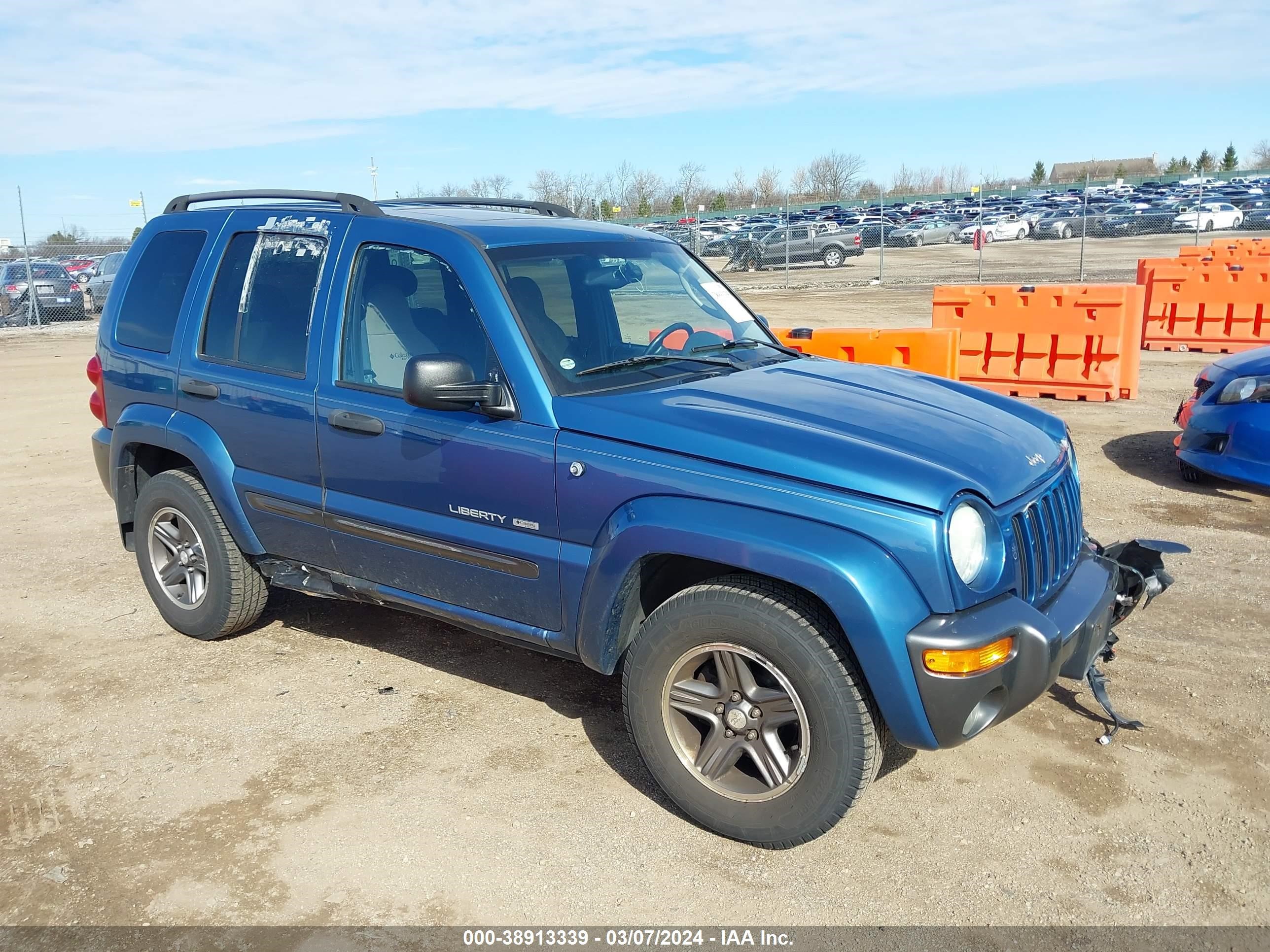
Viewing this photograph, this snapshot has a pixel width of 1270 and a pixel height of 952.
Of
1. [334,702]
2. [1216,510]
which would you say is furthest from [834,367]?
[1216,510]

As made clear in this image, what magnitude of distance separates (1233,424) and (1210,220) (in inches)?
1596

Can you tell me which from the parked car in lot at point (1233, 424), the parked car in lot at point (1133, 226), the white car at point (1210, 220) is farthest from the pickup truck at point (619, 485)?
the white car at point (1210, 220)

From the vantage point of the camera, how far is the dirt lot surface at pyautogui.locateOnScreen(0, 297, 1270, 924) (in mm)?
3199

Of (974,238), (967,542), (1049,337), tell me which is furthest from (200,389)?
(974,238)

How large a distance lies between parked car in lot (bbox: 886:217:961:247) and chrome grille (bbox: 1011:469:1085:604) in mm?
44610

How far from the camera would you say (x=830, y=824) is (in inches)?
130

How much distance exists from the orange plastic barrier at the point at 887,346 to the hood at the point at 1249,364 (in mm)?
2240

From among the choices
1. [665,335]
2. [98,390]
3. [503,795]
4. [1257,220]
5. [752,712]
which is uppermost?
[665,335]

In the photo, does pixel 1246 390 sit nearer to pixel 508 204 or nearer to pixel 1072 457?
pixel 1072 457

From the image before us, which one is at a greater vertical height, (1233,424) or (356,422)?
(356,422)

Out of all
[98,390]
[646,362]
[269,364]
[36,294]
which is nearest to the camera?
[646,362]

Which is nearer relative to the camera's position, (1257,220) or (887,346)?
(887,346)

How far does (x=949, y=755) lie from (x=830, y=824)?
3.06 ft

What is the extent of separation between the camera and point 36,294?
25.1 metres
